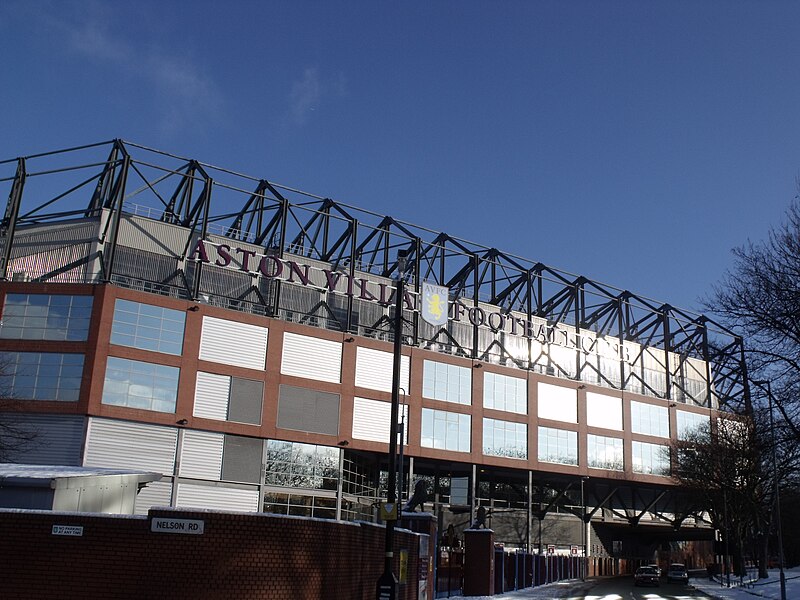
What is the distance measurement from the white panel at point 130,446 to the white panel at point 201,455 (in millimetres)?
811

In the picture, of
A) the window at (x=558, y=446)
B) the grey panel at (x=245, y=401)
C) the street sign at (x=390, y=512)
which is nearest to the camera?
the street sign at (x=390, y=512)

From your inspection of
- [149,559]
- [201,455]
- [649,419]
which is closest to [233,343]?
[201,455]

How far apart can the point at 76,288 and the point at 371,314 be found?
23055 mm

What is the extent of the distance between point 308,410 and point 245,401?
4.96m

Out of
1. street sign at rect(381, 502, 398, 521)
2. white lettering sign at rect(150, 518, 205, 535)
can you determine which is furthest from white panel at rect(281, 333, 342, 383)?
white lettering sign at rect(150, 518, 205, 535)

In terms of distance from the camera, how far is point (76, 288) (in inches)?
2149

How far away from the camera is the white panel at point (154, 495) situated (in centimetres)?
5155

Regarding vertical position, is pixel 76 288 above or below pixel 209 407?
above

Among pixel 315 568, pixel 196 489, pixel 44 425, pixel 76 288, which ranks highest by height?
pixel 76 288

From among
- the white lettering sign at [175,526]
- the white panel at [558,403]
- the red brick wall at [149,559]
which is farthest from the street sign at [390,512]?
the white panel at [558,403]

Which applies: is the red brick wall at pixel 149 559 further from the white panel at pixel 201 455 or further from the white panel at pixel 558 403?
the white panel at pixel 558 403

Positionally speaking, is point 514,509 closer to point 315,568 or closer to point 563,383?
point 563,383

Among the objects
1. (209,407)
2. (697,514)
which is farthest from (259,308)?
(697,514)

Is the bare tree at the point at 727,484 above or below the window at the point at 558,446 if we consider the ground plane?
below
